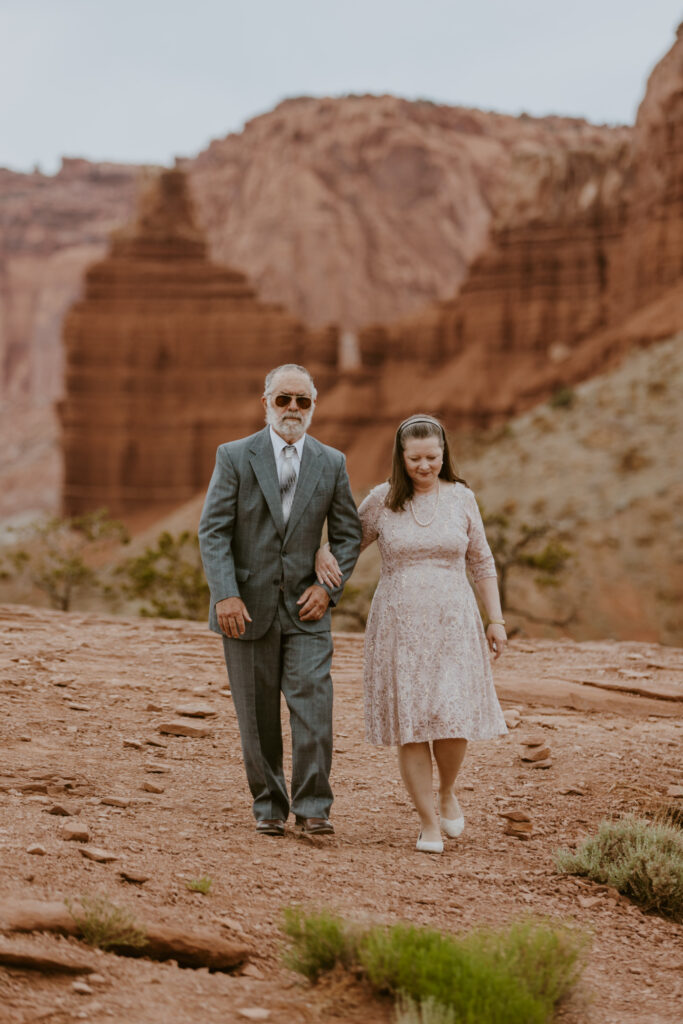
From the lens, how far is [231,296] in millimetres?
50844

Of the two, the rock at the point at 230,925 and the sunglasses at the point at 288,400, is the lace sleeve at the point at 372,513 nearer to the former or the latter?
the sunglasses at the point at 288,400

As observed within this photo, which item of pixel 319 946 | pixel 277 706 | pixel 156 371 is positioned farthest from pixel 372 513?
pixel 156 371

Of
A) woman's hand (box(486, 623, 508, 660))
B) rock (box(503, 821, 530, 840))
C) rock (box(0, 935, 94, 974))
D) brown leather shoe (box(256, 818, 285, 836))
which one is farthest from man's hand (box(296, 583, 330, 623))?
rock (box(0, 935, 94, 974))

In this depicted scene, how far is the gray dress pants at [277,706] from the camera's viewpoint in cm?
545

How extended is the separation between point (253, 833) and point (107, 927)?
143 centimetres

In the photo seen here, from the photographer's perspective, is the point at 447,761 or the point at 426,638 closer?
the point at 426,638

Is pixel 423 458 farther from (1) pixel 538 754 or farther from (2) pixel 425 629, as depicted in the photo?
(1) pixel 538 754

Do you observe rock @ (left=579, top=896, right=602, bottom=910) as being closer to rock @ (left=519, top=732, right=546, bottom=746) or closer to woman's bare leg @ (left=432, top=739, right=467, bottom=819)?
woman's bare leg @ (left=432, top=739, right=467, bottom=819)

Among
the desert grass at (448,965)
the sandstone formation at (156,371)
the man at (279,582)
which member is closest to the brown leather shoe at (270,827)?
the man at (279,582)

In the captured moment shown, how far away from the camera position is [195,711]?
7574 mm

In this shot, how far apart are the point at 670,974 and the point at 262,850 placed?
1.63 metres

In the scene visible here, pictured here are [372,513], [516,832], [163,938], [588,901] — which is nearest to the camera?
[163,938]

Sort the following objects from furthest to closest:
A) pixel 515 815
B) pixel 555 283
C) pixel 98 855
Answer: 1. pixel 555 283
2. pixel 515 815
3. pixel 98 855

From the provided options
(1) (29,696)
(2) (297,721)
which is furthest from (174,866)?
(1) (29,696)
